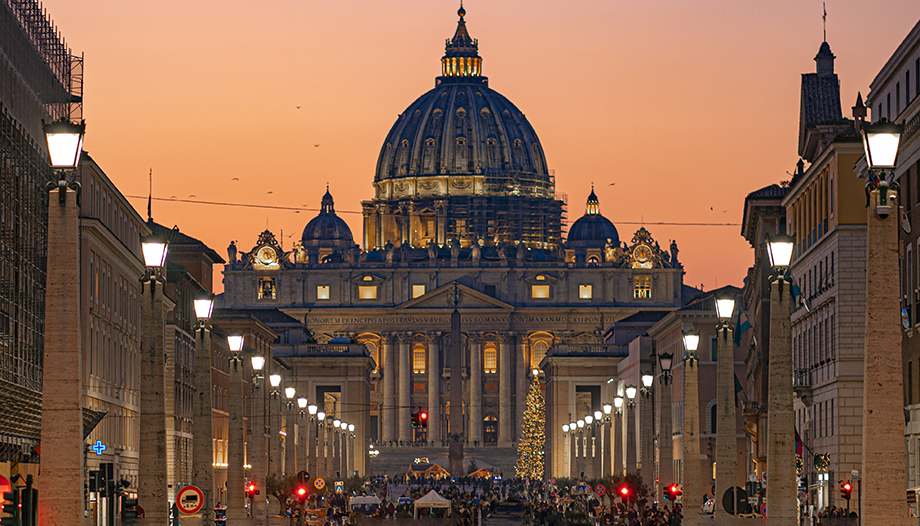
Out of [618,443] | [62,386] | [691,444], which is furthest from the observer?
[618,443]

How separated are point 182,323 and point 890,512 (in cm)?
6502

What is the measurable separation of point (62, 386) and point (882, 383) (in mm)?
8141

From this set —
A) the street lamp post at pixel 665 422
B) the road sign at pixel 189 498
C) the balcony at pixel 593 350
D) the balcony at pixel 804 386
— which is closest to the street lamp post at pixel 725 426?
the street lamp post at pixel 665 422

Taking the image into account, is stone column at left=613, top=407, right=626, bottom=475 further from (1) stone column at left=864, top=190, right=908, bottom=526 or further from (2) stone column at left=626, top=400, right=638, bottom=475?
(1) stone column at left=864, top=190, right=908, bottom=526

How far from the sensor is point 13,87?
4703cm

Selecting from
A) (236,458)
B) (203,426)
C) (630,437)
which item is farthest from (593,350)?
(203,426)

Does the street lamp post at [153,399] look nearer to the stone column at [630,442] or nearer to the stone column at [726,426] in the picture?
the stone column at [726,426]

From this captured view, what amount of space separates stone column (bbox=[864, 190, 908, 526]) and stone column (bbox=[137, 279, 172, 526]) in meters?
11.8

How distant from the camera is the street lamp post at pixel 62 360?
17656 mm

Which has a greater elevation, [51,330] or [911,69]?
[911,69]

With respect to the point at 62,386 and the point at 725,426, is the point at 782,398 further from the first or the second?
the point at 62,386

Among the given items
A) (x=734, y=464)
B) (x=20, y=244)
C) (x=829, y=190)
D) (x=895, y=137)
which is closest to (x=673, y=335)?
(x=829, y=190)

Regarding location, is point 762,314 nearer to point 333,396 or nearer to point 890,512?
point 890,512

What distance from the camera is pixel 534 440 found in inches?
6634
